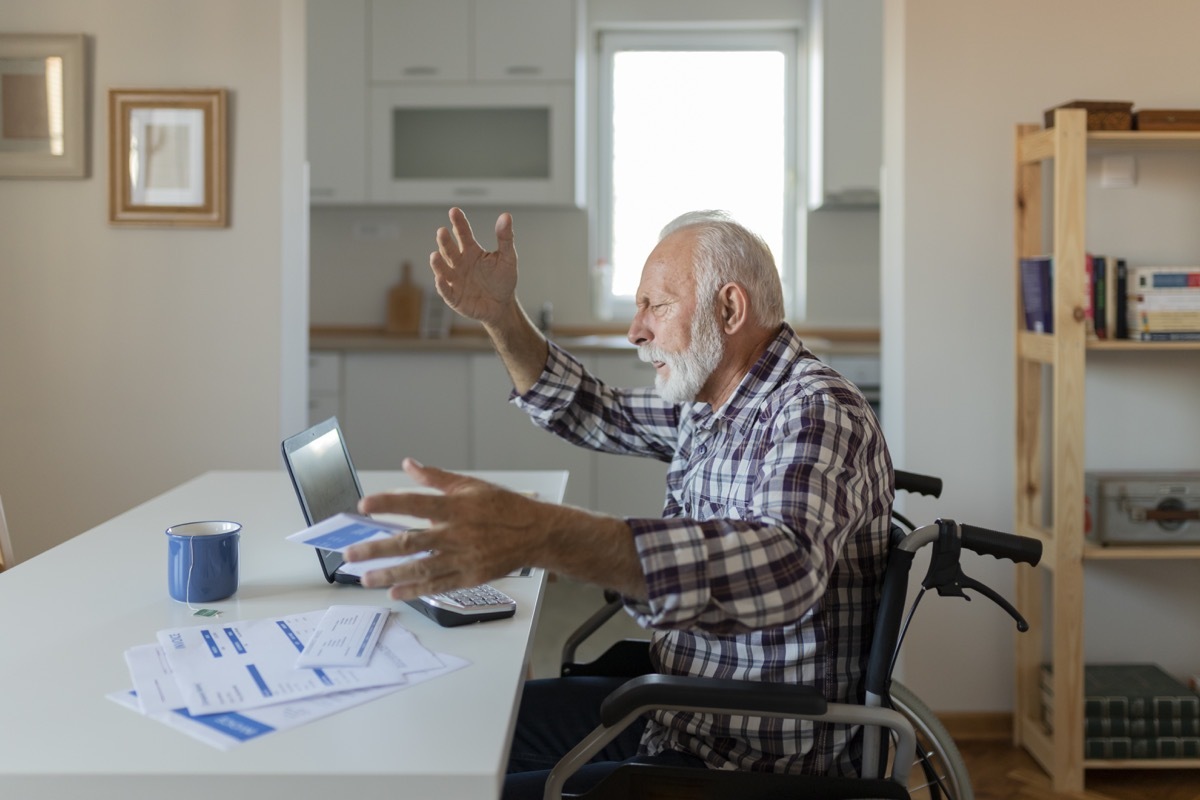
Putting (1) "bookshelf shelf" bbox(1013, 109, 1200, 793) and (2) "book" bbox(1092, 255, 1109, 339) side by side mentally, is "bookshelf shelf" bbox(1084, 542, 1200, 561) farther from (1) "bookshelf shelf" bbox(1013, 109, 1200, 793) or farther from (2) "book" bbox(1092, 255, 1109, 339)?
(2) "book" bbox(1092, 255, 1109, 339)

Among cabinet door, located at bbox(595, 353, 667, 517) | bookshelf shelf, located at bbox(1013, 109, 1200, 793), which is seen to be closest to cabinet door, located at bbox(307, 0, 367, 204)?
cabinet door, located at bbox(595, 353, 667, 517)

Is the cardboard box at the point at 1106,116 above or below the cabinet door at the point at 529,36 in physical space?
below

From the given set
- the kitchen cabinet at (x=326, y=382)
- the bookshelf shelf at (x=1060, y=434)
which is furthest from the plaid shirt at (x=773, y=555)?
the kitchen cabinet at (x=326, y=382)

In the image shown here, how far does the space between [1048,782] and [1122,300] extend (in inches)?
45.4

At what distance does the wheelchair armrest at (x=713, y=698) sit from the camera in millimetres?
1259

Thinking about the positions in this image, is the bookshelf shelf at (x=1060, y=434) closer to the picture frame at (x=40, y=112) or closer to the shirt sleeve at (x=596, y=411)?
the shirt sleeve at (x=596, y=411)

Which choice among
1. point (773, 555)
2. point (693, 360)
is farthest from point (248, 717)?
point (693, 360)

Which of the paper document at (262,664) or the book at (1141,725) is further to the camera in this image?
the book at (1141,725)

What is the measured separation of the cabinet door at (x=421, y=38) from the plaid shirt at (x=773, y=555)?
10.9 ft

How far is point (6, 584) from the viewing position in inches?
62.2

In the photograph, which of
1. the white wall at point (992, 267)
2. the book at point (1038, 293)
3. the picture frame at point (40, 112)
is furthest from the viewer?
Answer: the picture frame at point (40, 112)

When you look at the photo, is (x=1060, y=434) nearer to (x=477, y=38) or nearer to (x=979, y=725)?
(x=979, y=725)

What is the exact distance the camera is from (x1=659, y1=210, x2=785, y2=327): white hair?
5.37ft

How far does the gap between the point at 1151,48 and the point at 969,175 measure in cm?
54
